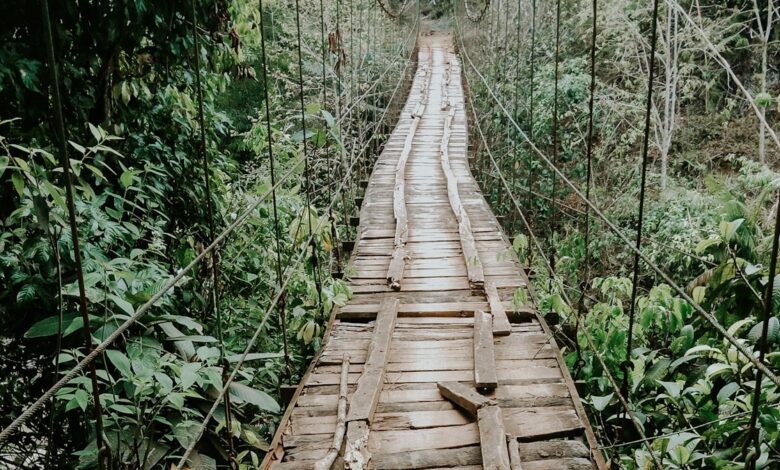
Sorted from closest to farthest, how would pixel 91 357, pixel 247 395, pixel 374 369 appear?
pixel 91 357 < pixel 247 395 < pixel 374 369

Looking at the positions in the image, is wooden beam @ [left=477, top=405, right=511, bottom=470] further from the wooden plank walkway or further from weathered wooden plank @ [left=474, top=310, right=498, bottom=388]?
weathered wooden plank @ [left=474, top=310, right=498, bottom=388]

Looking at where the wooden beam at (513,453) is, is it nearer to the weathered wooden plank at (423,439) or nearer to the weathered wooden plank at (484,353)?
the weathered wooden plank at (423,439)

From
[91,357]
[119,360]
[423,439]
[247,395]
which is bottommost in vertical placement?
[423,439]

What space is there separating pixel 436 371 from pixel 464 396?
26 centimetres

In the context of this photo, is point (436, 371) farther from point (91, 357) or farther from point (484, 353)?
point (91, 357)

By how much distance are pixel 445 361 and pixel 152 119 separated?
158cm

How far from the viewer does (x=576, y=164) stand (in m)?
7.76

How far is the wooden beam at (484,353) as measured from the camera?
192 centimetres

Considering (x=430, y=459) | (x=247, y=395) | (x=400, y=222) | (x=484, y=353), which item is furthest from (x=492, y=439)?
(x=400, y=222)

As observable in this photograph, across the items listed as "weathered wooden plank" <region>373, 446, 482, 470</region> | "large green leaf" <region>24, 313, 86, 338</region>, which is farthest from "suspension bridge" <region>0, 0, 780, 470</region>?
"large green leaf" <region>24, 313, 86, 338</region>

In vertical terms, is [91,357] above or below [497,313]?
above

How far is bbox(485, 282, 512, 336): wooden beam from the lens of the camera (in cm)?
231

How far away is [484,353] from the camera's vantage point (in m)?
2.10

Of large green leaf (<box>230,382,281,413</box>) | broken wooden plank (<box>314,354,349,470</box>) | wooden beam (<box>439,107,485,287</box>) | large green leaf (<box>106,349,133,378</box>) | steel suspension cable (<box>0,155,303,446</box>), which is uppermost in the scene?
steel suspension cable (<box>0,155,303,446</box>)
